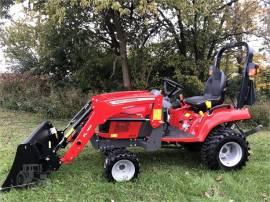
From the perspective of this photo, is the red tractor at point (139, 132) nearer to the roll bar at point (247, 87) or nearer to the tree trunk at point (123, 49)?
the roll bar at point (247, 87)

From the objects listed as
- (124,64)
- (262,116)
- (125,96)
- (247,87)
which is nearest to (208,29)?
(124,64)

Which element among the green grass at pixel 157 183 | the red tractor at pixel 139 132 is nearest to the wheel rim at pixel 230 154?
the red tractor at pixel 139 132

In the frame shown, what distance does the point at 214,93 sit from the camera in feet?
20.0

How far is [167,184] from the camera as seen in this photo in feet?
17.0

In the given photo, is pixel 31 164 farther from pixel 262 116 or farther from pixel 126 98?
pixel 262 116

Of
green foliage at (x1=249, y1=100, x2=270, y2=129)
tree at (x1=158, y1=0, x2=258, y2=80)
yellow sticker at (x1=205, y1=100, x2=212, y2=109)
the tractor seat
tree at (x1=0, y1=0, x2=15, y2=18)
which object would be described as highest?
tree at (x1=0, y1=0, x2=15, y2=18)

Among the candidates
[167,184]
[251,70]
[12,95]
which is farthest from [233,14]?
[167,184]

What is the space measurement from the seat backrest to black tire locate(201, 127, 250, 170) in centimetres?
53

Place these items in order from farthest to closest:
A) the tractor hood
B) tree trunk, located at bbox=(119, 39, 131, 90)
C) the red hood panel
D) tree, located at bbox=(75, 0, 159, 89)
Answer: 1. tree trunk, located at bbox=(119, 39, 131, 90)
2. tree, located at bbox=(75, 0, 159, 89)
3. the red hood panel
4. the tractor hood

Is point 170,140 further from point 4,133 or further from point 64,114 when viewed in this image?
point 64,114

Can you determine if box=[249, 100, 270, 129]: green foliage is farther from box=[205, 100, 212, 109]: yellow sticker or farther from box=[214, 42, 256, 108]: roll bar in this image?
box=[205, 100, 212, 109]: yellow sticker

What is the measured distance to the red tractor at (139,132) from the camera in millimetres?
5160

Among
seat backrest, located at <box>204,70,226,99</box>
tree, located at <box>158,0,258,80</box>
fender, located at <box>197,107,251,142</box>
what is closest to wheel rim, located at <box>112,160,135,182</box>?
fender, located at <box>197,107,251,142</box>

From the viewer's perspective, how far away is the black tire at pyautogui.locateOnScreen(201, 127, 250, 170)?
222 inches
